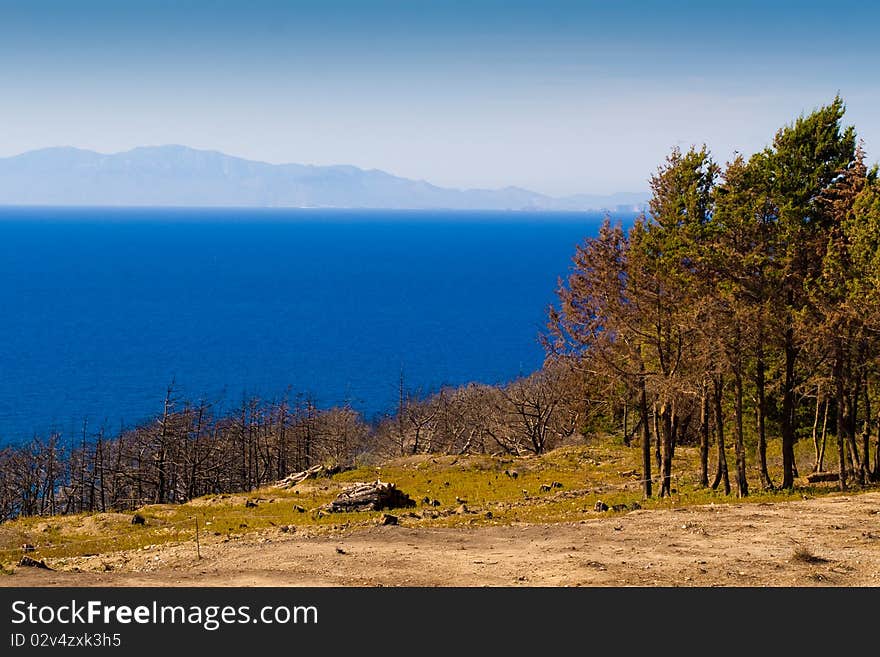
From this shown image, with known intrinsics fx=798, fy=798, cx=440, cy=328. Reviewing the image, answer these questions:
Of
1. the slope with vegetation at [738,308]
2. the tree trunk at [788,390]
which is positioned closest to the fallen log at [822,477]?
the slope with vegetation at [738,308]

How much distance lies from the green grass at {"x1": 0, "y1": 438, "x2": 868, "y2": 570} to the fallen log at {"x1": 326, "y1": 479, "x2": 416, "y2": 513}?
3.27ft

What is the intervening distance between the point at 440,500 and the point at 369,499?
657cm

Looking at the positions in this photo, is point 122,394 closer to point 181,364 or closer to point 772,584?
point 181,364

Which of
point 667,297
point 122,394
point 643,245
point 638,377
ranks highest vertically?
point 643,245

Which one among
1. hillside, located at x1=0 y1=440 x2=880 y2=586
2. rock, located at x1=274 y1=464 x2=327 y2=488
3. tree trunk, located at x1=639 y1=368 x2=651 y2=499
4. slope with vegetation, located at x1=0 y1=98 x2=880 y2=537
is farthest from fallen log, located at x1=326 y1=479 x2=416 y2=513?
rock, located at x1=274 y1=464 x2=327 y2=488

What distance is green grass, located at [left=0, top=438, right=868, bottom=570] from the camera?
30594 mm

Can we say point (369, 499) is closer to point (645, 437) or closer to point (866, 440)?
point (645, 437)

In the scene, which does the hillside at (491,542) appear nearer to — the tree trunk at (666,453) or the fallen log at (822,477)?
the tree trunk at (666,453)

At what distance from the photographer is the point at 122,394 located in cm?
12062

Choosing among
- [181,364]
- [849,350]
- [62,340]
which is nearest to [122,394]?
[181,364]

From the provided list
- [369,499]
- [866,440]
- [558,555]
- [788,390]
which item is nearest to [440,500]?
[369,499]

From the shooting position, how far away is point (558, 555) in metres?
22.1

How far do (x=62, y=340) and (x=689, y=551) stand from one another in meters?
165

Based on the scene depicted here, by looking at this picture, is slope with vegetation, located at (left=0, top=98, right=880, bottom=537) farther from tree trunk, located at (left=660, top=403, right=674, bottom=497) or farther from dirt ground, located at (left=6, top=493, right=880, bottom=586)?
dirt ground, located at (left=6, top=493, right=880, bottom=586)
